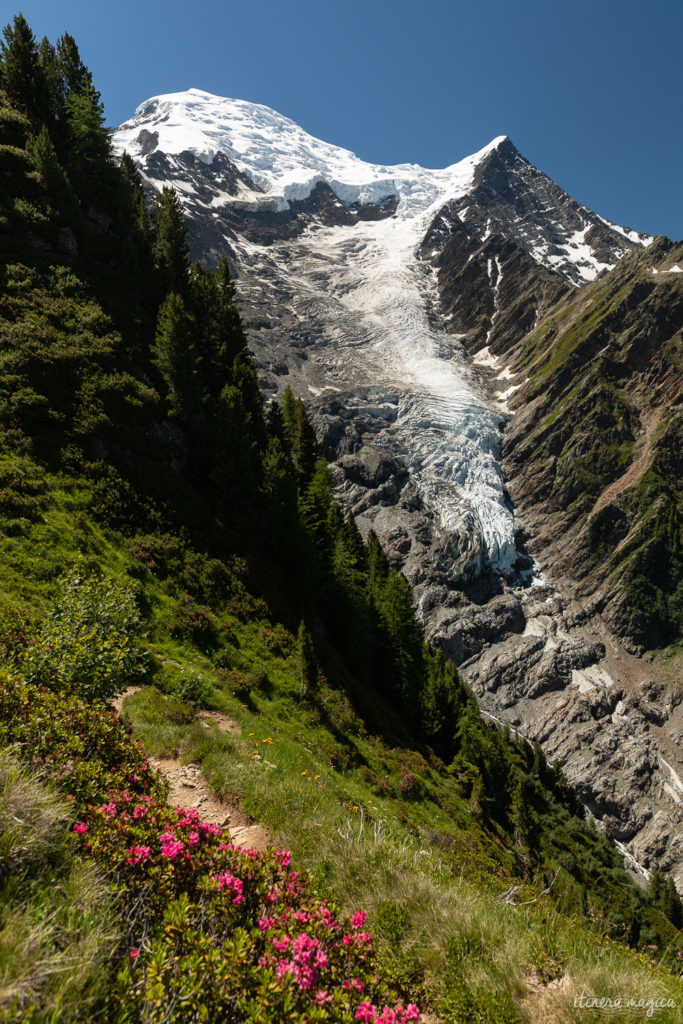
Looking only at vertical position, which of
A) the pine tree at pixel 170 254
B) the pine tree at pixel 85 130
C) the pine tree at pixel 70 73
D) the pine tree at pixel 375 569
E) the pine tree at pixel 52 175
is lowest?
the pine tree at pixel 375 569

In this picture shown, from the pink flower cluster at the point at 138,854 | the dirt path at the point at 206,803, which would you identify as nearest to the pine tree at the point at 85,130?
the dirt path at the point at 206,803

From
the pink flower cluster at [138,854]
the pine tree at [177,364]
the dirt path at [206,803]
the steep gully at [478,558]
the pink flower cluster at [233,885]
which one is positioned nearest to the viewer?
the pink flower cluster at [138,854]

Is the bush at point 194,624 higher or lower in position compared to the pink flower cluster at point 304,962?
lower

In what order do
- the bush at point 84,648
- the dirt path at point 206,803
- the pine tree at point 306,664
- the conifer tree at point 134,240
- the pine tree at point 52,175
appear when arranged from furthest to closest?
the conifer tree at point 134,240
the pine tree at point 52,175
the pine tree at point 306,664
the bush at point 84,648
the dirt path at point 206,803

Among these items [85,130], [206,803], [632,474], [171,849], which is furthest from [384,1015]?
[632,474]

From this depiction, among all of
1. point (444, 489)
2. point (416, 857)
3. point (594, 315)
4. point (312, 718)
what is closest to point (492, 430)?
point (444, 489)

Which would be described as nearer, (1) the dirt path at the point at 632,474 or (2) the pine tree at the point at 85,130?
(2) the pine tree at the point at 85,130

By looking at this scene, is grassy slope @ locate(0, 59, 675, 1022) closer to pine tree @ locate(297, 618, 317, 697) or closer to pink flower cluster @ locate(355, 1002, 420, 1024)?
pine tree @ locate(297, 618, 317, 697)

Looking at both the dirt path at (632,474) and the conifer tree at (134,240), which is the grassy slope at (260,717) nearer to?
the conifer tree at (134,240)
